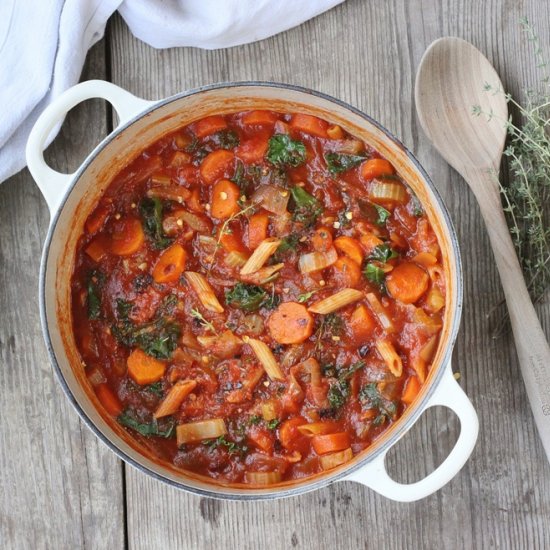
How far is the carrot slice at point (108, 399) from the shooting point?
9.64 feet

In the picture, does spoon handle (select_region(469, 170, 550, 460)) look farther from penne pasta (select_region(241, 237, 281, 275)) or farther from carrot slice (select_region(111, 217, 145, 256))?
carrot slice (select_region(111, 217, 145, 256))

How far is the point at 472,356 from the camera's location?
3.13 m

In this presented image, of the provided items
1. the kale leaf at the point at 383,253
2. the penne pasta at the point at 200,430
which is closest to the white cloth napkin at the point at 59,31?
the kale leaf at the point at 383,253

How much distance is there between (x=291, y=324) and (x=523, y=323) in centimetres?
90

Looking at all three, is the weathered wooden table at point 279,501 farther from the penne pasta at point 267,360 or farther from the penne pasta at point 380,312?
the penne pasta at point 267,360

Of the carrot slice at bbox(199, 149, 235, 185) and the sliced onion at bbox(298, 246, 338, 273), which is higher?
the carrot slice at bbox(199, 149, 235, 185)

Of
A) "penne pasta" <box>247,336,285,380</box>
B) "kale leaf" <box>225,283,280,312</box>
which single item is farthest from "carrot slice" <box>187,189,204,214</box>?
"penne pasta" <box>247,336,285,380</box>

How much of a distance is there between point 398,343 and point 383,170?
67 cm

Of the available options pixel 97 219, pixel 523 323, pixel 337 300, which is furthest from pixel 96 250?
pixel 523 323

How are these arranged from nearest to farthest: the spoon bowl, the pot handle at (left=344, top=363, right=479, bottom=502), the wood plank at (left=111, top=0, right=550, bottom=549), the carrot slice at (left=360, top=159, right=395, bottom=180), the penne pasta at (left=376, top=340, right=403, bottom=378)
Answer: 1. the pot handle at (left=344, top=363, right=479, bottom=502)
2. the penne pasta at (left=376, top=340, right=403, bottom=378)
3. the carrot slice at (left=360, top=159, right=395, bottom=180)
4. the spoon bowl
5. the wood plank at (left=111, top=0, right=550, bottom=549)

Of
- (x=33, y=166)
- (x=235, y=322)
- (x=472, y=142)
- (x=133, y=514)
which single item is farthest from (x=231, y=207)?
(x=133, y=514)

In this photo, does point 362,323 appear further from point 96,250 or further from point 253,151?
point 96,250

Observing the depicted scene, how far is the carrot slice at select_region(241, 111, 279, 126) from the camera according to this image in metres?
2.99

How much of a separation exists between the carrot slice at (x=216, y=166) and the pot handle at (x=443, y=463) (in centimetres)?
113
